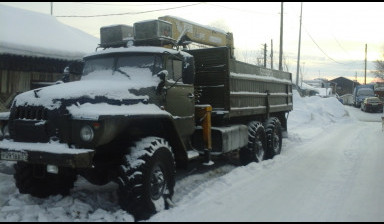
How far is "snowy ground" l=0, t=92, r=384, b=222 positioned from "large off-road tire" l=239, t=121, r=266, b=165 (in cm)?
38

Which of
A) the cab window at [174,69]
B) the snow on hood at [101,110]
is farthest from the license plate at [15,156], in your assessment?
the cab window at [174,69]

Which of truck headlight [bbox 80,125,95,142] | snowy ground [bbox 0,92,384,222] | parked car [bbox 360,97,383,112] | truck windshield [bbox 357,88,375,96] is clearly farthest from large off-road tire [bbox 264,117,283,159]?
truck windshield [bbox 357,88,375,96]

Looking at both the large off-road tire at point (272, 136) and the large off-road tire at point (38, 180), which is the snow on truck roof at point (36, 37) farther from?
Answer: the large off-road tire at point (272, 136)

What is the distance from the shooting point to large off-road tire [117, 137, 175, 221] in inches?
192

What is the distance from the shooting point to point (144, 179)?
4.96 m

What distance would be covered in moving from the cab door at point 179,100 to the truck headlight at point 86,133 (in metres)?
1.76

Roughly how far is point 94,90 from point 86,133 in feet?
2.26

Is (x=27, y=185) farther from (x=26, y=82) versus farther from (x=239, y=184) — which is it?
(x=26, y=82)

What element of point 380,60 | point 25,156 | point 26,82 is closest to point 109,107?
point 25,156

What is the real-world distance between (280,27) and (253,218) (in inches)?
986

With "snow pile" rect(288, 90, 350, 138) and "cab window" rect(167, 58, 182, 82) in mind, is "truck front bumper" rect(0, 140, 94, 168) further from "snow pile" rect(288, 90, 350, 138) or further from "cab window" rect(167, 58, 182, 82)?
"snow pile" rect(288, 90, 350, 138)

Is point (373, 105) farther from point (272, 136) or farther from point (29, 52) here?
point (29, 52)

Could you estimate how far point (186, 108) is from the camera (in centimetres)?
686

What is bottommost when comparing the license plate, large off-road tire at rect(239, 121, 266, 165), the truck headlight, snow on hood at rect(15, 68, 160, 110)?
large off-road tire at rect(239, 121, 266, 165)
